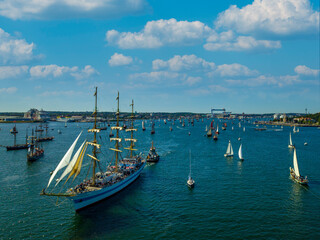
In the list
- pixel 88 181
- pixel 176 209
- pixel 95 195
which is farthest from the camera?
pixel 88 181

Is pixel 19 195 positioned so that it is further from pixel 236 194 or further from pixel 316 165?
pixel 316 165

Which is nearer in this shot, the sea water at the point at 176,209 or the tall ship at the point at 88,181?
the sea water at the point at 176,209

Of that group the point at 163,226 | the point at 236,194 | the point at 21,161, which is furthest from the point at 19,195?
the point at 236,194

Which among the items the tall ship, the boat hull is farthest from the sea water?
the tall ship

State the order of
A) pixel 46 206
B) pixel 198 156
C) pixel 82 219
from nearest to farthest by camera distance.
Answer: pixel 82 219 → pixel 46 206 → pixel 198 156

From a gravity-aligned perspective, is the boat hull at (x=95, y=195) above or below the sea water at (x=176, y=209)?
above

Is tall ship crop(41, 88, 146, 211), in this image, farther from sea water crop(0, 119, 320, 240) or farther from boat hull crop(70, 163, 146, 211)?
sea water crop(0, 119, 320, 240)

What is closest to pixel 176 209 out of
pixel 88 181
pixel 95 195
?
pixel 95 195

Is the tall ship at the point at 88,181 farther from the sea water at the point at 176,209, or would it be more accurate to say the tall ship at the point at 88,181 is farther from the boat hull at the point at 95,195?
the sea water at the point at 176,209

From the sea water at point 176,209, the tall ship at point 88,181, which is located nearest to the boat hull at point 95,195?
the tall ship at point 88,181

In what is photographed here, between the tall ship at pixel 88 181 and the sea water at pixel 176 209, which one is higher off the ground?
the tall ship at pixel 88 181

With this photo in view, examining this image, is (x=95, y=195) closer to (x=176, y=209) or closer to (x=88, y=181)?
(x=88, y=181)
